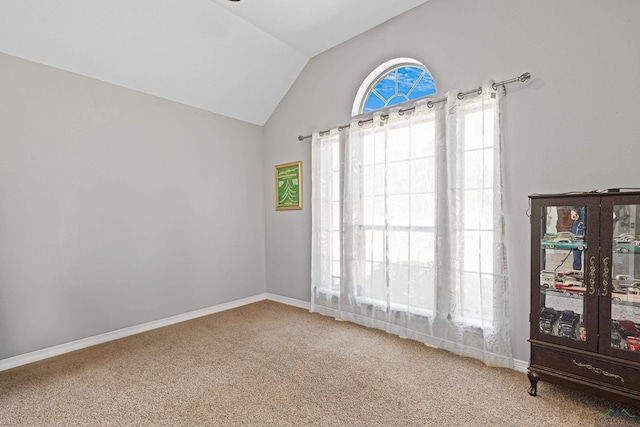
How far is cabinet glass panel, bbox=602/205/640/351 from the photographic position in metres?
1.68

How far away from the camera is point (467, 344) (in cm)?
252

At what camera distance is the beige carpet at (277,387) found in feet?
5.89

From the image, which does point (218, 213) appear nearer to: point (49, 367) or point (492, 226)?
point (49, 367)

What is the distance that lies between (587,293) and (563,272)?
158 millimetres

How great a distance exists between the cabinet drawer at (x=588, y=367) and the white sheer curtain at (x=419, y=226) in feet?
1.21

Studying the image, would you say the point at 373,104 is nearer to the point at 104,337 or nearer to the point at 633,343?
the point at 633,343

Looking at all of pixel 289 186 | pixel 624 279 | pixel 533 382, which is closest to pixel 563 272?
pixel 624 279

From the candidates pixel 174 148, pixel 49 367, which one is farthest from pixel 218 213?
pixel 49 367

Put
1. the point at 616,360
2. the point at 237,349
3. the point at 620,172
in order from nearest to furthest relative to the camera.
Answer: the point at 616,360 → the point at 620,172 → the point at 237,349

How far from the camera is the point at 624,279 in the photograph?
5.65 feet

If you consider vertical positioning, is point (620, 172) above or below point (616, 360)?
above

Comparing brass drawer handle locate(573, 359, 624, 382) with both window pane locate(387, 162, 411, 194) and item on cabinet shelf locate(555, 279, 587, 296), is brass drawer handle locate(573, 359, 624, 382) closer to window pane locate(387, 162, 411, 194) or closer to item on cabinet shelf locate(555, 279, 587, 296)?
item on cabinet shelf locate(555, 279, 587, 296)

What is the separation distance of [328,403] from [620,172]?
94.0 inches

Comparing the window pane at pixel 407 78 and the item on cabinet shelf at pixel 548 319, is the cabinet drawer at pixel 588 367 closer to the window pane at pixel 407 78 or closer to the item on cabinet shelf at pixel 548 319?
the item on cabinet shelf at pixel 548 319
